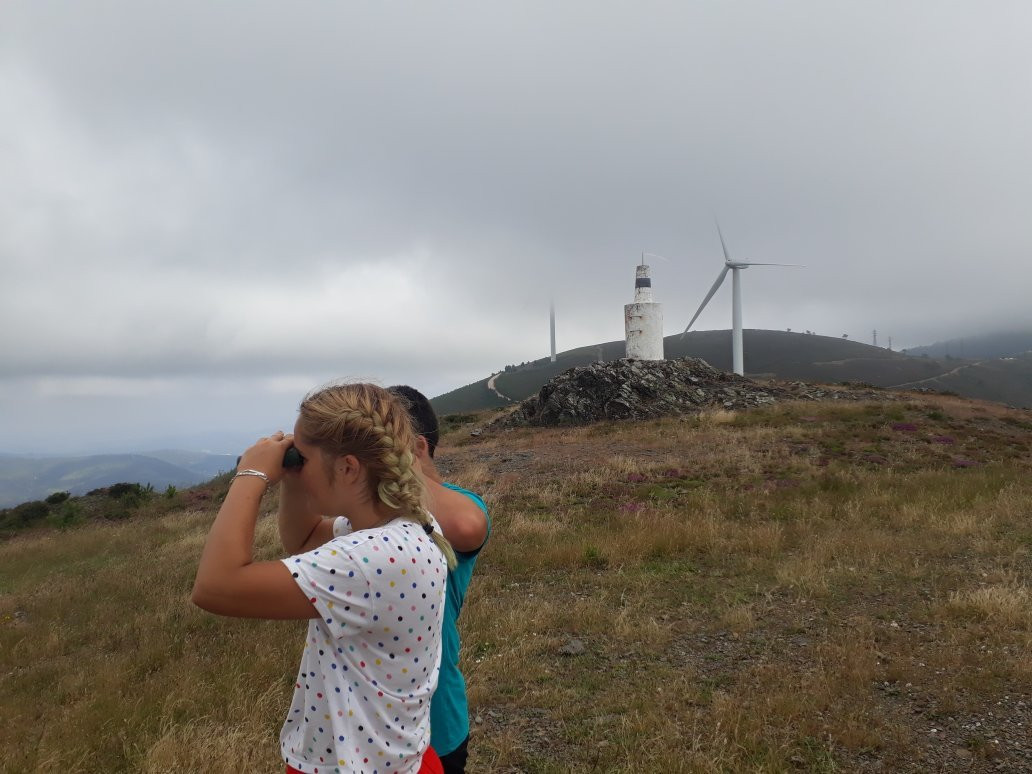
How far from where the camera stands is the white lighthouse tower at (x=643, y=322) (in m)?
38.6

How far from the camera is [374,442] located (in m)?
1.73

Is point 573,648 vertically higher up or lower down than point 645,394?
lower down

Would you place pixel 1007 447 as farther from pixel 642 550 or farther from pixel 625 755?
pixel 625 755

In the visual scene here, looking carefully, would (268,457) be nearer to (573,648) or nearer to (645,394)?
(573,648)

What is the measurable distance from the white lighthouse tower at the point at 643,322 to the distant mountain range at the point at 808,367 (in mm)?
46210

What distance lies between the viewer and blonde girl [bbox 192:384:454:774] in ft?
5.11

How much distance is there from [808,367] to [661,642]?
10832cm

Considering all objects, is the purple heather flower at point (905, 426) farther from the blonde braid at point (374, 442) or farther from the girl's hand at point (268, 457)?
the girl's hand at point (268, 457)

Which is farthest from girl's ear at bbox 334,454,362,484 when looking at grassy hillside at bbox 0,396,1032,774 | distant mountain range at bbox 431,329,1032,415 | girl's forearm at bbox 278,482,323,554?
distant mountain range at bbox 431,329,1032,415

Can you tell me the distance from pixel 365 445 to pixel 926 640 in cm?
636

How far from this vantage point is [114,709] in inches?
195

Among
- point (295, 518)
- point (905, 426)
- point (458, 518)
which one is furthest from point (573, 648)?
point (905, 426)

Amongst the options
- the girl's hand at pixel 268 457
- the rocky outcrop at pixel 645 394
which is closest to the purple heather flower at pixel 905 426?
the rocky outcrop at pixel 645 394

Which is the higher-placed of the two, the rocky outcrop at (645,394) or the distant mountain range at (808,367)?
the distant mountain range at (808,367)
